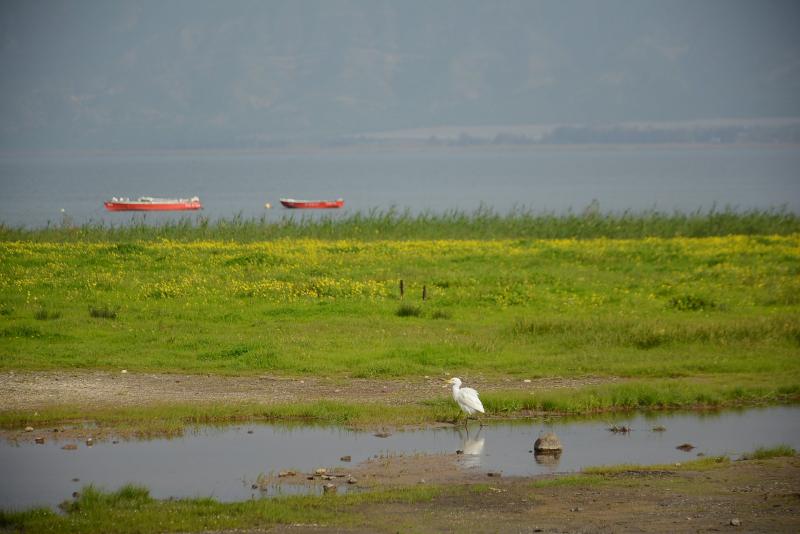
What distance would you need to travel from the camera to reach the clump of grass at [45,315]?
95.2 feet

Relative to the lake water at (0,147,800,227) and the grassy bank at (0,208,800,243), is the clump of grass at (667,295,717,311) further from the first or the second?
the lake water at (0,147,800,227)

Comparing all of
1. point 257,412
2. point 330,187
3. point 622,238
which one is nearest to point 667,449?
point 257,412

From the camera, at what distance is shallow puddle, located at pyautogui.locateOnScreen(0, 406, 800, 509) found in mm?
17297

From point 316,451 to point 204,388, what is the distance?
4725 mm

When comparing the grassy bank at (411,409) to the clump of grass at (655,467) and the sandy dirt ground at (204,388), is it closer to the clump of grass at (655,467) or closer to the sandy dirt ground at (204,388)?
the sandy dirt ground at (204,388)

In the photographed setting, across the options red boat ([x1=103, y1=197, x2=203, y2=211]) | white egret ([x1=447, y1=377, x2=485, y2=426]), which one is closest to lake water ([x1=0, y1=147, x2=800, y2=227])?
red boat ([x1=103, y1=197, x2=203, y2=211])

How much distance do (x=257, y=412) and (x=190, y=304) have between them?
10.1 meters

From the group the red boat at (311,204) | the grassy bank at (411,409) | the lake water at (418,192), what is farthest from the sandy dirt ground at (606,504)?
the red boat at (311,204)

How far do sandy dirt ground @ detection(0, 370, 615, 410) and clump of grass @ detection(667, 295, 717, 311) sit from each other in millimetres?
7542

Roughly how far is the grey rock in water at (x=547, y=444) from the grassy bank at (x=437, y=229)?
93.5 ft

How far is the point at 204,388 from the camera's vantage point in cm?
2334

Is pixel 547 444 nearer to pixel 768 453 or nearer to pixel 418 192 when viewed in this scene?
pixel 768 453

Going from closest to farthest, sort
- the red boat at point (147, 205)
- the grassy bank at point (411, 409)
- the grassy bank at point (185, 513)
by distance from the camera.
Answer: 1. the grassy bank at point (185, 513)
2. the grassy bank at point (411, 409)
3. the red boat at point (147, 205)

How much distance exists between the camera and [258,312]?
30188 mm
